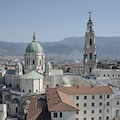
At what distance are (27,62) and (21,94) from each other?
1253cm

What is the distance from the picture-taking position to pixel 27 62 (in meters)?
59.8

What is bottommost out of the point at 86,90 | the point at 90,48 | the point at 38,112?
the point at 38,112

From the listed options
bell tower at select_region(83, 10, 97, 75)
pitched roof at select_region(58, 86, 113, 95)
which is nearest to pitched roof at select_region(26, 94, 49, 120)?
pitched roof at select_region(58, 86, 113, 95)

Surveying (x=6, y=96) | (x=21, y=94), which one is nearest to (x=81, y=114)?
(x=21, y=94)

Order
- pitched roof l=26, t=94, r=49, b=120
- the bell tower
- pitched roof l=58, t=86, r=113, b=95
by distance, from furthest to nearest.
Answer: the bell tower → pitched roof l=58, t=86, r=113, b=95 → pitched roof l=26, t=94, r=49, b=120

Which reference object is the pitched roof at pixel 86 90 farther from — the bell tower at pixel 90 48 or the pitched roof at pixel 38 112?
the bell tower at pixel 90 48

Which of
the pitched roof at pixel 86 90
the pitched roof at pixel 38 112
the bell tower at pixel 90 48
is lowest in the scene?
the pitched roof at pixel 38 112

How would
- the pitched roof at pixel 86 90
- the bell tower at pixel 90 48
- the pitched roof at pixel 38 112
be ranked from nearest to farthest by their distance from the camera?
the pitched roof at pixel 38 112, the pitched roof at pixel 86 90, the bell tower at pixel 90 48

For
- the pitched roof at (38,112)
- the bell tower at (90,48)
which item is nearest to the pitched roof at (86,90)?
the pitched roof at (38,112)

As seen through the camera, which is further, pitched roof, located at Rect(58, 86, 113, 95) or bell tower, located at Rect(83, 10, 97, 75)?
bell tower, located at Rect(83, 10, 97, 75)

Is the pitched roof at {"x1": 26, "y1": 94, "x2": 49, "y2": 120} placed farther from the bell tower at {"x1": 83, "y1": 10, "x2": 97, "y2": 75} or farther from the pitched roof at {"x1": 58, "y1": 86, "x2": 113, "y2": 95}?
the bell tower at {"x1": 83, "y1": 10, "x2": 97, "y2": 75}

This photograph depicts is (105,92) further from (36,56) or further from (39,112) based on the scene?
(36,56)

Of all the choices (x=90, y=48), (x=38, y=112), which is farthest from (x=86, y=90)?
(x=90, y=48)

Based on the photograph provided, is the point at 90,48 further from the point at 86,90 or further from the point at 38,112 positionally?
the point at 38,112
